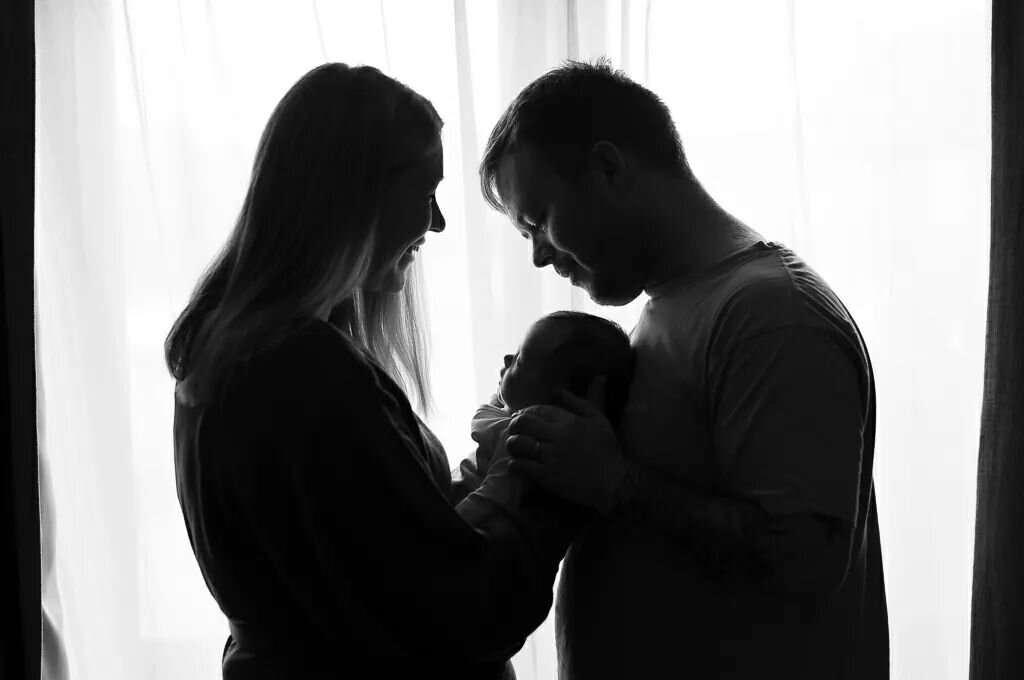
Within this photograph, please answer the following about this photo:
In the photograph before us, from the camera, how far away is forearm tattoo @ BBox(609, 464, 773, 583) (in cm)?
115

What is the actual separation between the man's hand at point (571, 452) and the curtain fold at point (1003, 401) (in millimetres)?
1277

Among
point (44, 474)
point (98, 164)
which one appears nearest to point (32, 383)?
point (44, 474)

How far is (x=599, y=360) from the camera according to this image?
4.56 ft

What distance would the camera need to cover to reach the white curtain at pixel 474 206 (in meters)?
2.17

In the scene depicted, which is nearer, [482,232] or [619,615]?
[619,615]

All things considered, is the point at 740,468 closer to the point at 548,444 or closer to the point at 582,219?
the point at 548,444

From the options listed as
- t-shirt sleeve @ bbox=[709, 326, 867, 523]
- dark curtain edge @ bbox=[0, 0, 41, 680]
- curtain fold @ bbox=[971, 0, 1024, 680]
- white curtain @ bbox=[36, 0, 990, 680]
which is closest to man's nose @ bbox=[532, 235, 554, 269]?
t-shirt sleeve @ bbox=[709, 326, 867, 523]

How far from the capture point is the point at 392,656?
1.19 m

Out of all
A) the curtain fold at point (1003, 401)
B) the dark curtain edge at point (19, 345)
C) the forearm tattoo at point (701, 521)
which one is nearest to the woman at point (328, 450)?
the forearm tattoo at point (701, 521)

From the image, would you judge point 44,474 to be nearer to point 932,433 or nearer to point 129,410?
point 129,410

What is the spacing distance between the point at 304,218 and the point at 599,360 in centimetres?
47

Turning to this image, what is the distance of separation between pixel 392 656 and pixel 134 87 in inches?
60.9

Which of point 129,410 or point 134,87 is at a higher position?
point 134,87

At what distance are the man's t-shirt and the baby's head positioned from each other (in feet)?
0.12
